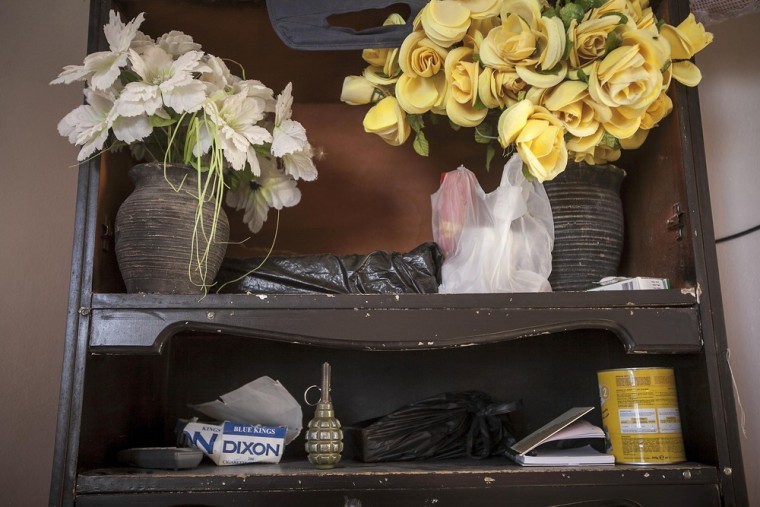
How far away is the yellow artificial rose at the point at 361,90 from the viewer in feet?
3.93

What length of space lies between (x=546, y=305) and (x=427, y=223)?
425 mm

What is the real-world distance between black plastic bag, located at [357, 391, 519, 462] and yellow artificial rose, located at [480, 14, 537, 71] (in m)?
0.57

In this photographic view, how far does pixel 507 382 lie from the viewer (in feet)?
4.44

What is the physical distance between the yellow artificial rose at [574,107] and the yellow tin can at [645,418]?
1.25 feet

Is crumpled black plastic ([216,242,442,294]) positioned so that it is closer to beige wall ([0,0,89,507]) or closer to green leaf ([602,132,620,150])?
green leaf ([602,132,620,150])

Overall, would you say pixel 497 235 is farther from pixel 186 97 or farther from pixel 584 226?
pixel 186 97

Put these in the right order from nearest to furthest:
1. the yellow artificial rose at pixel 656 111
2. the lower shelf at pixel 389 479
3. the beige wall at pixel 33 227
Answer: the lower shelf at pixel 389 479, the yellow artificial rose at pixel 656 111, the beige wall at pixel 33 227

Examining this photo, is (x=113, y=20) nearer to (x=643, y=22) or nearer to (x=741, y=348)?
(x=643, y=22)

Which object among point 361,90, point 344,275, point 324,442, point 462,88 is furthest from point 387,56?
point 324,442

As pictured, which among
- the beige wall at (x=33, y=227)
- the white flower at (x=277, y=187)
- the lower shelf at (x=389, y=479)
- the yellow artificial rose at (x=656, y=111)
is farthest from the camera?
the beige wall at (x=33, y=227)

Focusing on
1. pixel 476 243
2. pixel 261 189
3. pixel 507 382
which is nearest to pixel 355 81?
pixel 261 189

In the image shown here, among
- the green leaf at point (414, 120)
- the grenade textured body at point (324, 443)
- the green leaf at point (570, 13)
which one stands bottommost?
the grenade textured body at point (324, 443)

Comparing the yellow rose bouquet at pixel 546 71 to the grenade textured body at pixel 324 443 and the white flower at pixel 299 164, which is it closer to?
the white flower at pixel 299 164

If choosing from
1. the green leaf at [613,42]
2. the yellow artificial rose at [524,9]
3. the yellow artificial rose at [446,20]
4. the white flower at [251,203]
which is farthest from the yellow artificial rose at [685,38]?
the white flower at [251,203]
